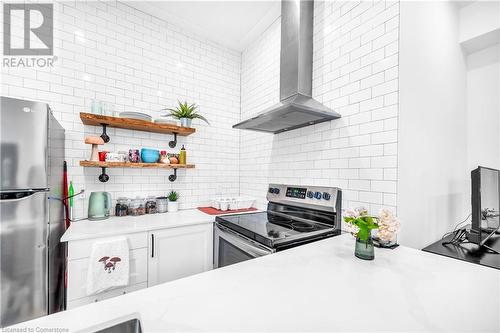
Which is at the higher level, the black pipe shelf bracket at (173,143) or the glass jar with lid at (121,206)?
the black pipe shelf bracket at (173,143)

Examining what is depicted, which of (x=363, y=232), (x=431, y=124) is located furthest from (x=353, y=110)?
(x=363, y=232)

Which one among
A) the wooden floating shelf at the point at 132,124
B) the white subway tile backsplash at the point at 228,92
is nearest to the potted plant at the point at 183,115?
the wooden floating shelf at the point at 132,124

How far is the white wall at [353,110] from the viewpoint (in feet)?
4.46

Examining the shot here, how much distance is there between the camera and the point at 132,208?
6.73 ft

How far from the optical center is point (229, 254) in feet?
5.60

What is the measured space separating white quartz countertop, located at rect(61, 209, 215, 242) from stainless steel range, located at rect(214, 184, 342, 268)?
0.27 meters

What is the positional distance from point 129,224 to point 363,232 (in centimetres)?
169

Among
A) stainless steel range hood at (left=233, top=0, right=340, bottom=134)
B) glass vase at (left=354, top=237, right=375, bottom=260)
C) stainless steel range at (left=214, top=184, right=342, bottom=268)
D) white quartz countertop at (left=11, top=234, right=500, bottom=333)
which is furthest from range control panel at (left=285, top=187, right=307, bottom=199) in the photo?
white quartz countertop at (left=11, top=234, right=500, bottom=333)

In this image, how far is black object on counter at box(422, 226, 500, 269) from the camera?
1.11 m

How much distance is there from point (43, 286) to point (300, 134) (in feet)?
7.07

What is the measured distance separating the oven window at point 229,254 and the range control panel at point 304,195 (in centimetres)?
67

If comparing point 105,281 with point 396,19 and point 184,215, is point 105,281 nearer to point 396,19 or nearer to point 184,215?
point 184,215

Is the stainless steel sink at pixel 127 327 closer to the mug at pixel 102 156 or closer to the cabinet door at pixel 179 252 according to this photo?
the cabinet door at pixel 179 252

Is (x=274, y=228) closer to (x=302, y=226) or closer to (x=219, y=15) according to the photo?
(x=302, y=226)
